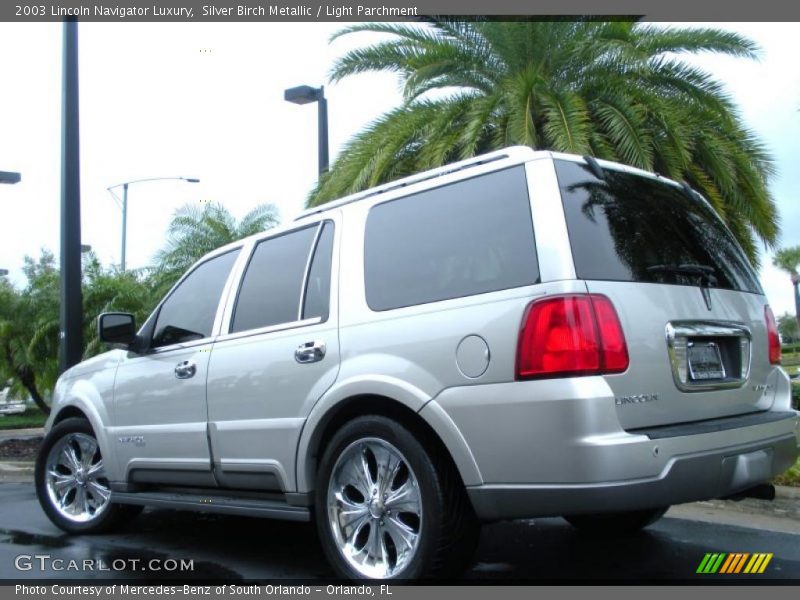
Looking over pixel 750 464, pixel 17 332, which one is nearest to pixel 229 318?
pixel 750 464

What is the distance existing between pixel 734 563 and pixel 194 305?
354 cm

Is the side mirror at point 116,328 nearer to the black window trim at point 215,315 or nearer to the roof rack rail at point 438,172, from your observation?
the black window trim at point 215,315

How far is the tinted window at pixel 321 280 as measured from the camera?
4.47 metres

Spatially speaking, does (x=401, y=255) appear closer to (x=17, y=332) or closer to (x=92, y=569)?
(x=92, y=569)

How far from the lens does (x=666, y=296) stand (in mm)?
3768

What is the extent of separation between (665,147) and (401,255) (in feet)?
21.2

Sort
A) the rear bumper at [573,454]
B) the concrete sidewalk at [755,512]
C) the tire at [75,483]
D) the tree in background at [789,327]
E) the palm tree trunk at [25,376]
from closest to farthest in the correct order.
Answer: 1. the rear bumper at [573,454]
2. the concrete sidewalk at [755,512]
3. the tire at [75,483]
4. the palm tree trunk at [25,376]
5. the tree in background at [789,327]

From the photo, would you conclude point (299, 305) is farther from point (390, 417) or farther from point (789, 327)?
point (789, 327)

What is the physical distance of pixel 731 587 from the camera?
162 inches

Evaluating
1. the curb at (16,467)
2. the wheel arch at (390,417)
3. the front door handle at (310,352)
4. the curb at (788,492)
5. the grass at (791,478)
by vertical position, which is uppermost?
the front door handle at (310,352)

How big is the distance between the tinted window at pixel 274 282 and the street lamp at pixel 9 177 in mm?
8829

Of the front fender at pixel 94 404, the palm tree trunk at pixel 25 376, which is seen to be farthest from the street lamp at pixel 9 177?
the front fender at pixel 94 404

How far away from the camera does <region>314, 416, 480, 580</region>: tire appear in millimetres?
3666

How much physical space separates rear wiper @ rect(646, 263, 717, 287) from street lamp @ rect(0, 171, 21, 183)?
11121mm
